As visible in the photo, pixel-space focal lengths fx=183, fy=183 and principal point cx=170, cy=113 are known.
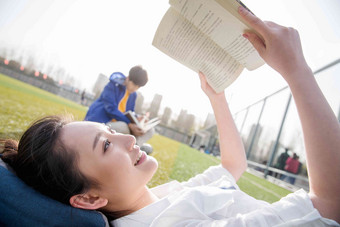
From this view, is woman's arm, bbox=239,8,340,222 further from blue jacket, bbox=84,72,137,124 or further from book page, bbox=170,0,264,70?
blue jacket, bbox=84,72,137,124

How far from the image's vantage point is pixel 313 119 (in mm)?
560

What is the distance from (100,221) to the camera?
30.8 inches

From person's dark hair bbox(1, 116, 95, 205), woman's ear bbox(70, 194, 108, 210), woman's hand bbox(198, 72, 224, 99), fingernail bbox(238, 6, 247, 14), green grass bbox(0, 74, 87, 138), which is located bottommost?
green grass bbox(0, 74, 87, 138)

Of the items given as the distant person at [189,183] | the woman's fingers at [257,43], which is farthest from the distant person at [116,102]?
the woman's fingers at [257,43]

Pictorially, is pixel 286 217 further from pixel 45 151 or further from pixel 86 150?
pixel 45 151

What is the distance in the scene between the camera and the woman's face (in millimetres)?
886

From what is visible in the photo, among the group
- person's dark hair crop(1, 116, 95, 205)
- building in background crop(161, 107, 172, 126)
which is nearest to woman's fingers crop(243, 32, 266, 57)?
person's dark hair crop(1, 116, 95, 205)

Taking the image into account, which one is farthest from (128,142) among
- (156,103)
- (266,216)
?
(156,103)

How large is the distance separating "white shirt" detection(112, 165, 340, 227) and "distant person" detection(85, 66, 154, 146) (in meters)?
1.99

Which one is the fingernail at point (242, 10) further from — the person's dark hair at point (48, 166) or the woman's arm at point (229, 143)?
the person's dark hair at point (48, 166)

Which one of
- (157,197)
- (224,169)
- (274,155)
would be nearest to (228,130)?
(224,169)

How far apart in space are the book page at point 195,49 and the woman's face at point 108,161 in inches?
28.1

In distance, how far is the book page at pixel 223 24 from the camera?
34.2 inches

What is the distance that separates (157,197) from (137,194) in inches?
10.1
